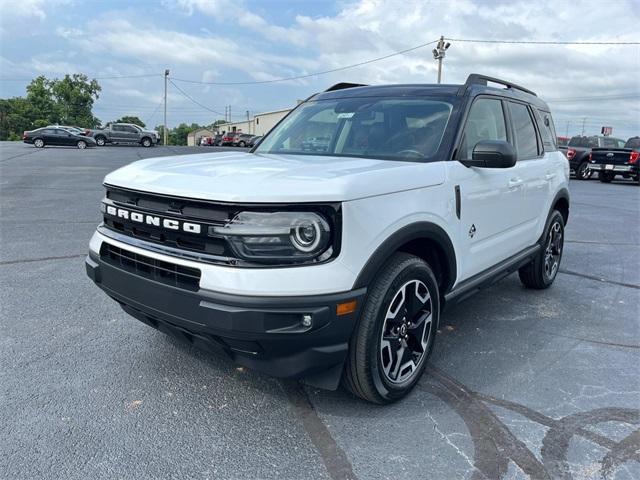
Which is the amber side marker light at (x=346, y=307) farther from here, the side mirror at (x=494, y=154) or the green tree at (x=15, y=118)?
the green tree at (x=15, y=118)

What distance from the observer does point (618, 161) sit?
64.3 ft

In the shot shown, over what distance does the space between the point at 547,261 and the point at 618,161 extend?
56.6 ft

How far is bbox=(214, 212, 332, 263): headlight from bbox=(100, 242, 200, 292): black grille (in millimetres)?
282

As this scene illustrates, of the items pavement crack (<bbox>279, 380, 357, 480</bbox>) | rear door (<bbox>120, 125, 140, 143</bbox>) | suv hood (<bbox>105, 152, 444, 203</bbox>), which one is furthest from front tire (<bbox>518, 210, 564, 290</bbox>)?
rear door (<bbox>120, 125, 140, 143</bbox>)

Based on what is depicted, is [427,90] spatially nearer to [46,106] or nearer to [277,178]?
[277,178]

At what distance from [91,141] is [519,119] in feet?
113

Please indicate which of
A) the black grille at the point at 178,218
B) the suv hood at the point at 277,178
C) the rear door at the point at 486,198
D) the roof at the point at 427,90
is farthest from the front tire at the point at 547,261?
Result: the black grille at the point at 178,218

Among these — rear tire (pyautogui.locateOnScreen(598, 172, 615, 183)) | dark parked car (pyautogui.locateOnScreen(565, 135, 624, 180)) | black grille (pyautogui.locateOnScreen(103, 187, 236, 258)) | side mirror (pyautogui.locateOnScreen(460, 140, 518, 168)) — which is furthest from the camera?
dark parked car (pyautogui.locateOnScreen(565, 135, 624, 180))

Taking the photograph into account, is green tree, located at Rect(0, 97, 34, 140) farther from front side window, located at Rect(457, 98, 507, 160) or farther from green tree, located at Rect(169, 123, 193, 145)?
front side window, located at Rect(457, 98, 507, 160)

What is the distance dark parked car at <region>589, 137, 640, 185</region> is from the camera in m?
19.3

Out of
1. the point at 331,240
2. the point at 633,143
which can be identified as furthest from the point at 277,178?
the point at 633,143

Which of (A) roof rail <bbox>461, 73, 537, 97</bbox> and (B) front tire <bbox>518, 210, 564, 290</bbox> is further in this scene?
(B) front tire <bbox>518, 210, 564, 290</bbox>

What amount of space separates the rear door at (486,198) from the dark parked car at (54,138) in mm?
34669

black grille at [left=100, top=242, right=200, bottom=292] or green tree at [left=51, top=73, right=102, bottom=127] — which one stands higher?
green tree at [left=51, top=73, right=102, bottom=127]
